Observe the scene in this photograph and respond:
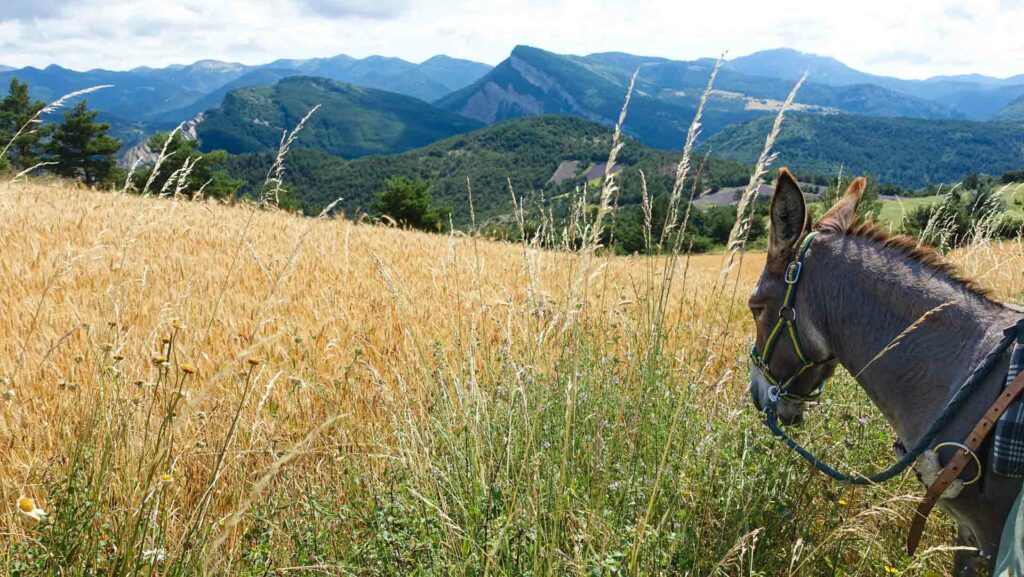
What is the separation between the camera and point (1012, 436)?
6.79ft

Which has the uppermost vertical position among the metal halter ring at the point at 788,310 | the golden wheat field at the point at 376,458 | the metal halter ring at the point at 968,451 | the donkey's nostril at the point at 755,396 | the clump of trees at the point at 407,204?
the metal halter ring at the point at 788,310

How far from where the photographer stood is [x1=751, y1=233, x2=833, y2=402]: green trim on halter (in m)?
2.91

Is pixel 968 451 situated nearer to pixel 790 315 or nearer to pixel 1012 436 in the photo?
pixel 1012 436

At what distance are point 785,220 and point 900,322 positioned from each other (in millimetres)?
714

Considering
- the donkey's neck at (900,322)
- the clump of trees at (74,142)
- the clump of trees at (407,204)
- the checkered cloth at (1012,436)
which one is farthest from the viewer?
the clump of trees at (407,204)

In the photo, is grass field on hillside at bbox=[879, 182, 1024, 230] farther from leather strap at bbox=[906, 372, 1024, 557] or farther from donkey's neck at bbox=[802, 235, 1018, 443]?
leather strap at bbox=[906, 372, 1024, 557]

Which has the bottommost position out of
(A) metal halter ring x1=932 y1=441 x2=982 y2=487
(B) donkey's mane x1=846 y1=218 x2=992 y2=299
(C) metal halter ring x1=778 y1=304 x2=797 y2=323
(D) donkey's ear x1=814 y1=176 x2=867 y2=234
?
(A) metal halter ring x1=932 y1=441 x2=982 y2=487

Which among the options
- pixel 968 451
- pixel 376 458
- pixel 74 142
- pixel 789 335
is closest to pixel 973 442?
pixel 968 451

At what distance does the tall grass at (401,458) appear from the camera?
2.33m

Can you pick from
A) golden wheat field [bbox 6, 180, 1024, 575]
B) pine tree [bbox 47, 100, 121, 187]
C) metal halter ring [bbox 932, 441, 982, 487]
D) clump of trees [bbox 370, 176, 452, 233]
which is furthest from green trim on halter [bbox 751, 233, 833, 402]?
pine tree [bbox 47, 100, 121, 187]

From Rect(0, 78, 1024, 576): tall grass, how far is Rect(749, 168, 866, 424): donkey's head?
0.28m

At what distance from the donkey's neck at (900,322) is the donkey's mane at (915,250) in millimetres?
13

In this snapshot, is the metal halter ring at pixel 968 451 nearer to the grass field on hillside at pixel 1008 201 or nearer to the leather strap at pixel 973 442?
the leather strap at pixel 973 442

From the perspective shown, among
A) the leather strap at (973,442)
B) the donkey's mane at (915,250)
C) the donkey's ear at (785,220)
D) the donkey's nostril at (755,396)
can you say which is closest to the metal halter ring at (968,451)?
the leather strap at (973,442)
